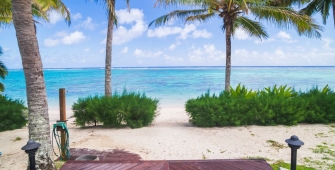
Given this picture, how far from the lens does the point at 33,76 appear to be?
A: 359cm

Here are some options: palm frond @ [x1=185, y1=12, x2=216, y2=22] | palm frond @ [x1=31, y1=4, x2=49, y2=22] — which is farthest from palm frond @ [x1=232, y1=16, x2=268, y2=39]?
palm frond @ [x1=31, y1=4, x2=49, y2=22]

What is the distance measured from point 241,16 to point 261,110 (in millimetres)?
5525

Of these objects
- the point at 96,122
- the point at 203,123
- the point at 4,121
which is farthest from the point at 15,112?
the point at 203,123

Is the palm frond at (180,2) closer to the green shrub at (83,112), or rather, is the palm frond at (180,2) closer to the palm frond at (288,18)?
the palm frond at (288,18)

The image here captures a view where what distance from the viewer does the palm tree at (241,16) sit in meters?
9.05

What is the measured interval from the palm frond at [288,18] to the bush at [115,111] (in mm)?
5588

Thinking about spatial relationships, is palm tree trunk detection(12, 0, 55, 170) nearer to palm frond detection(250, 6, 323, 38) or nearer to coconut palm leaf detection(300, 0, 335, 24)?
palm frond detection(250, 6, 323, 38)

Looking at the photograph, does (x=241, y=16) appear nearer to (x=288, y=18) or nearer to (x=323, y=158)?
(x=288, y=18)

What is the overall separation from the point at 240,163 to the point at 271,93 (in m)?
5.05

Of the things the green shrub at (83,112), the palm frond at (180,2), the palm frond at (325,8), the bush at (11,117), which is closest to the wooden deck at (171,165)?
the green shrub at (83,112)

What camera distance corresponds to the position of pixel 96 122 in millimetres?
7797

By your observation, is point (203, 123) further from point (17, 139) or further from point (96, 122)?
point (17, 139)

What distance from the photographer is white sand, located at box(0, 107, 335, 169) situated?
17.1ft

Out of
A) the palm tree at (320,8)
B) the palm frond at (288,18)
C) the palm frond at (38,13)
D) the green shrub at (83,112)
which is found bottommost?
the green shrub at (83,112)
